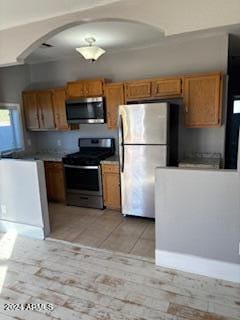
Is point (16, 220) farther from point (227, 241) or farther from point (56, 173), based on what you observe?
point (227, 241)

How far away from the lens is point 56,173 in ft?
14.7

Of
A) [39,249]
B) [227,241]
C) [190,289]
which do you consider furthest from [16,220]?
[227,241]

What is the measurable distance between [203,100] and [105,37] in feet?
5.50

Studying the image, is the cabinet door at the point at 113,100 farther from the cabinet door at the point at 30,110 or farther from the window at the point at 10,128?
the window at the point at 10,128

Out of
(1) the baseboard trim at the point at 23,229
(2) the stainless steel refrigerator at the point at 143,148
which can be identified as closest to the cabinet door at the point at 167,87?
(2) the stainless steel refrigerator at the point at 143,148

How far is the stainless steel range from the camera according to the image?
162 inches

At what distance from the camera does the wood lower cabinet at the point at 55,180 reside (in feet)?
14.6

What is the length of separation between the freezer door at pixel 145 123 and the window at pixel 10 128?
2.23m

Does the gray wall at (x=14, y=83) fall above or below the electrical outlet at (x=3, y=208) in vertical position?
above

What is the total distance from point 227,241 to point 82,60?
12.4 ft

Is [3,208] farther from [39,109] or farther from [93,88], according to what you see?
[93,88]

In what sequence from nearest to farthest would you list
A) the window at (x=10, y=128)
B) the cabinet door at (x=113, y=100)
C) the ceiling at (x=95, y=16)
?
the ceiling at (x=95, y=16) → the cabinet door at (x=113, y=100) → the window at (x=10, y=128)

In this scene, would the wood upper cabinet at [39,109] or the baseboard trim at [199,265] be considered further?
the wood upper cabinet at [39,109]

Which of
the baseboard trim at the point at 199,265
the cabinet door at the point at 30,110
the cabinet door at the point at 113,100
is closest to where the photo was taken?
the baseboard trim at the point at 199,265
